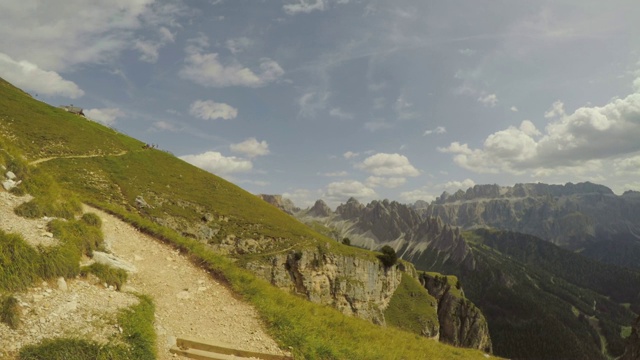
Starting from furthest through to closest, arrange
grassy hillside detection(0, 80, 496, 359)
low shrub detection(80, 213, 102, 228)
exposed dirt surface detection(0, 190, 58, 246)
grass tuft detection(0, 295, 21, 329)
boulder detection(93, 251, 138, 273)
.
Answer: low shrub detection(80, 213, 102, 228)
grassy hillside detection(0, 80, 496, 359)
boulder detection(93, 251, 138, 273)
exposed dirt surface detection(0, 190, 58, 246)
grass tuft detection(0, 295, 21, 329)

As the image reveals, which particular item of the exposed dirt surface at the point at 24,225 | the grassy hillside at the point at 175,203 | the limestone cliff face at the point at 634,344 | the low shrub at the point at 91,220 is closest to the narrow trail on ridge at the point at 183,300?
the grassy hillside at the point at 175,203

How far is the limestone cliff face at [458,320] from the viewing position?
7392 inches

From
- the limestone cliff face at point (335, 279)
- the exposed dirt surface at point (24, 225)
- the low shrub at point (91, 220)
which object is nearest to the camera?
the exposed dirt surface at point (24, 225)

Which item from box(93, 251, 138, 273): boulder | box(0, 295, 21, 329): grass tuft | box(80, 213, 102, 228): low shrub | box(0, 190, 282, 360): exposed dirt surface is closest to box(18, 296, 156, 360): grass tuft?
box(0, 190, 282, 360): exposed dirt surface

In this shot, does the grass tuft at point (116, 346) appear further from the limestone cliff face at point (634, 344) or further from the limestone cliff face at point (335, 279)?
the limestone cliff face at point (634, 344)

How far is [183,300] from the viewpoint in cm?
1662

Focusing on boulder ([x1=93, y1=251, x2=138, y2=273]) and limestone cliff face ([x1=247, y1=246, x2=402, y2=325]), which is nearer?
boulder ([x1=93, y1=251, x2=138, y2=273])

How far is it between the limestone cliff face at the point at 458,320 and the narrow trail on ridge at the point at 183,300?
195 m

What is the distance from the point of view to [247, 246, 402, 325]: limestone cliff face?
84312 millimetres

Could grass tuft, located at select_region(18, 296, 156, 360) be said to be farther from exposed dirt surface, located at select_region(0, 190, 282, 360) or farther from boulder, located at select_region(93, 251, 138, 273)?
boulder, located at select_region(93, 251, 138, 273)

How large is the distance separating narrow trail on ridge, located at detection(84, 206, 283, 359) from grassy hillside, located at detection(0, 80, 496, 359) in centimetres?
86

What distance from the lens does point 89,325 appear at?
10750 mm

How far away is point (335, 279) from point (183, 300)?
90.2 metres

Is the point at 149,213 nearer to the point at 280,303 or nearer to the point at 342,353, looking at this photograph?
the point at 280,303
